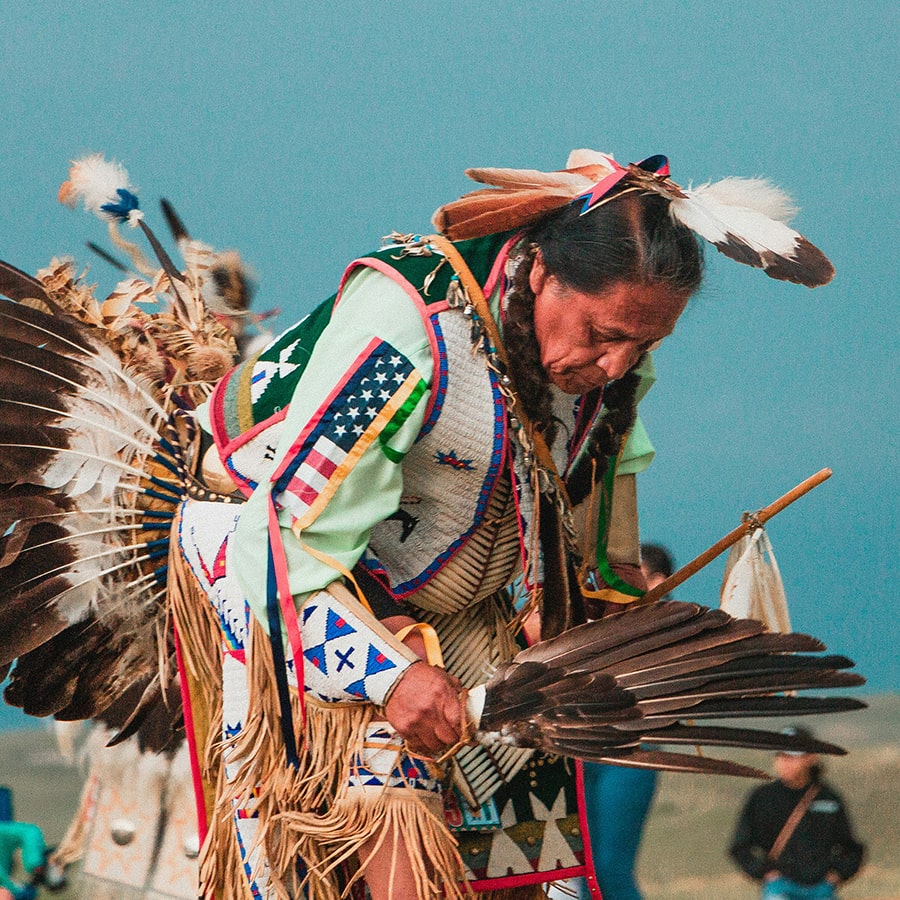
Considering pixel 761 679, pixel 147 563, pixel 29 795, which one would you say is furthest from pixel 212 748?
pixel 29 795

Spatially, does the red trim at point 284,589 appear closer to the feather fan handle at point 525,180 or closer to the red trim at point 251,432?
the red trim at point 251,432

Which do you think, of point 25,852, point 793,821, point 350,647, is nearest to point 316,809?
point 350,647

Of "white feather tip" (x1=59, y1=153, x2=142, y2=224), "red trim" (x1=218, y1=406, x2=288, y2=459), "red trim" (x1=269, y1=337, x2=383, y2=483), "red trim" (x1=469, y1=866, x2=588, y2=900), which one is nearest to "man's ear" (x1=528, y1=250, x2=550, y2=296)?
"red trim" (x1=269, y1=337, x2=383, y2=483)

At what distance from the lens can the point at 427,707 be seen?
1.60 m

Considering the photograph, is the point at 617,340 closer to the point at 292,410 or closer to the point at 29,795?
the point at 292,410

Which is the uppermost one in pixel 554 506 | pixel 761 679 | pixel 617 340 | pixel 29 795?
pixel 617 340

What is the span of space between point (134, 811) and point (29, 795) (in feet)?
3.61

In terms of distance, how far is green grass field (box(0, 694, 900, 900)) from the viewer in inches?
135

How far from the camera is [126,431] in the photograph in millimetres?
2141

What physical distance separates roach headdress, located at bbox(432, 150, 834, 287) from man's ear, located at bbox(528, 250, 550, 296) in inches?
2.0

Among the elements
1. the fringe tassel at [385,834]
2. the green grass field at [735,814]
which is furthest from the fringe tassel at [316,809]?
the green grass field at [735,814]

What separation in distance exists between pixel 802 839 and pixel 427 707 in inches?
61.6

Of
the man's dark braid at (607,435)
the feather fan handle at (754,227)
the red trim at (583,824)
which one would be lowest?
the red trim at (583,824)

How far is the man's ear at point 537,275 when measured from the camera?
176 centimetres
